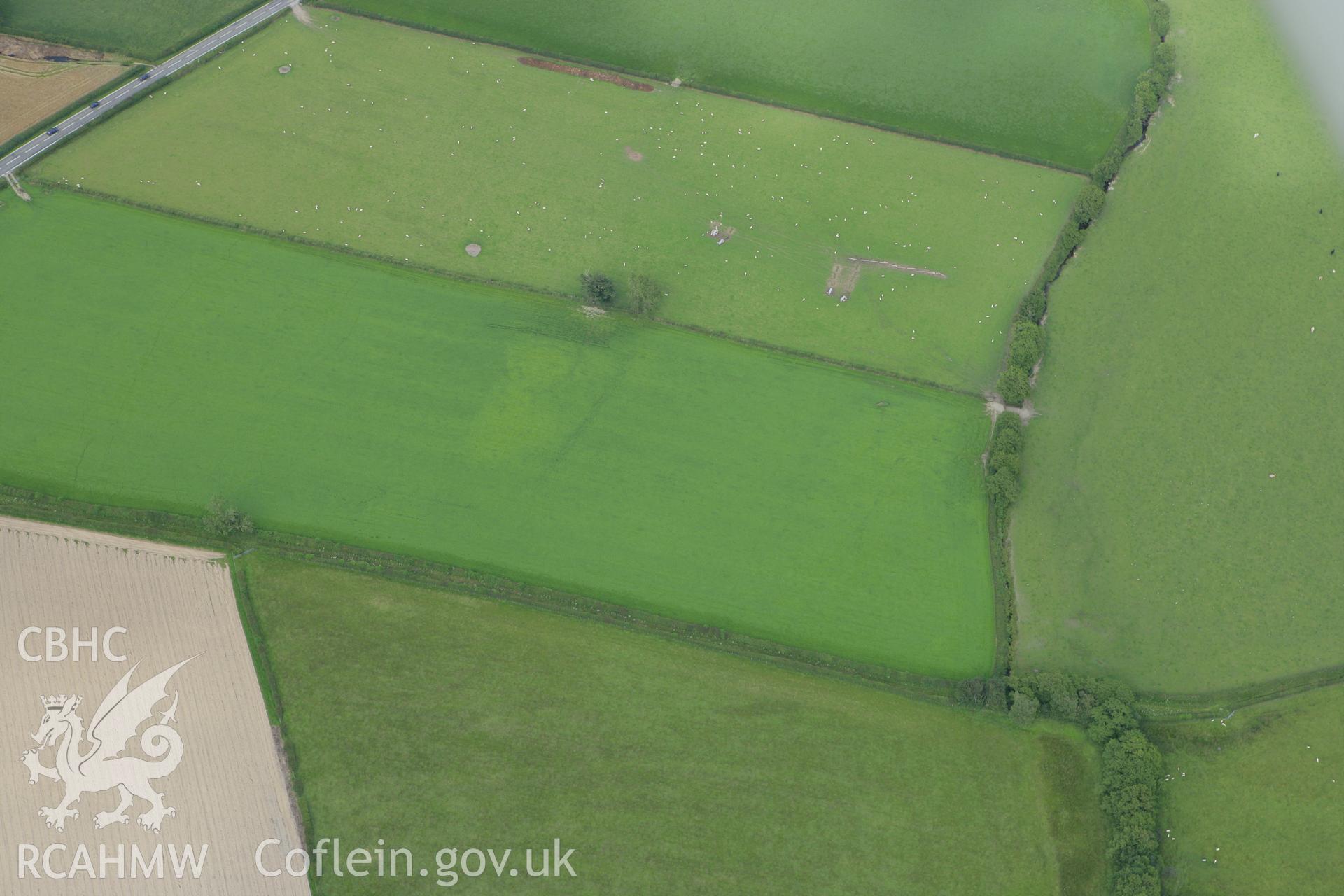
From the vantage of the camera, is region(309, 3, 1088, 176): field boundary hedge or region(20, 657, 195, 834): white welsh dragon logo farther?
region(309, 3, 1088, 176): field boundary hedge

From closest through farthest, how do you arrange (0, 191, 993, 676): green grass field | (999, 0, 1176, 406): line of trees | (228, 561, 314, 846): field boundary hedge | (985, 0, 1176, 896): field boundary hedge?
1. (985, 0, 1176, 896): field boundary hedge
2. (228, 561, 314, 846): field boundary hedge
3. (0, 191, 993, 676): green grass field
4. (999, 0, 1176, 406): line of trees

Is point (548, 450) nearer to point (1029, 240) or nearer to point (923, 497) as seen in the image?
point (923, 497)

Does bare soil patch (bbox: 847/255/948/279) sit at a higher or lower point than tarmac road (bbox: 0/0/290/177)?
lower

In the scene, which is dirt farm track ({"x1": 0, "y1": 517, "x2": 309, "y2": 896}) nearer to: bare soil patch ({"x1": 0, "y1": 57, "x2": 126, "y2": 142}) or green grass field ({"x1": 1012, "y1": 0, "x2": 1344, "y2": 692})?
Answer: bare soil patch ({"x1": 0, "y1": 57, "x2": 126, "y2": 142})

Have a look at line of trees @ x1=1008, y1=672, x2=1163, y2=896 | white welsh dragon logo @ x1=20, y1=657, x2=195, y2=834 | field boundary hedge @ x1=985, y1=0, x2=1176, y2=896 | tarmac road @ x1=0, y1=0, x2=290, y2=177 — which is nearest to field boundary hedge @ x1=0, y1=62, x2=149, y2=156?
tarmac road @ x1=0, y1=0, x2=290, y2=177

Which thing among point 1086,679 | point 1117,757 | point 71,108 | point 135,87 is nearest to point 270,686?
point 71,108

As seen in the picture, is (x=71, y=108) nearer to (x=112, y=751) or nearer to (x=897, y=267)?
(x=112, y=751)
